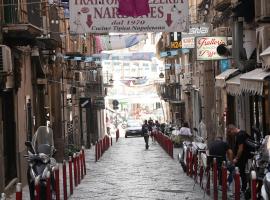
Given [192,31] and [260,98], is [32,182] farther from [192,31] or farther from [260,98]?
[192,31]

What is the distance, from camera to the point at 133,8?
17312mm

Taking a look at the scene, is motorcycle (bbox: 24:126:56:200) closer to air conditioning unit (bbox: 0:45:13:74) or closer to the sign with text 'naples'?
air conditioning unit (bbox: 0:45:13:74)

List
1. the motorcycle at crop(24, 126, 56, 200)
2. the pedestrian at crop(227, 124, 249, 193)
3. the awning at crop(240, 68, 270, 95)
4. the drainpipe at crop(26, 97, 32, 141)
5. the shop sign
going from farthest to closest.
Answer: the shop sign
the drainpipe at crop(26, 97, 32, 141)
the awning at crop(240, 68, 270, 95)
the pedestrian at crop(227, 124, 249, 193)
the motorcycle at crop(24, 126, 56, 200)

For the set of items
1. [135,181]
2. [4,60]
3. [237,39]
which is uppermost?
[237,39]

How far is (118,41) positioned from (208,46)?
11326 mm

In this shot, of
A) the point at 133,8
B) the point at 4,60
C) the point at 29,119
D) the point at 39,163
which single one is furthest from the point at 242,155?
the point at 29,119

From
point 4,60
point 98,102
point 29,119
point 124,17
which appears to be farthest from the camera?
point 98,102

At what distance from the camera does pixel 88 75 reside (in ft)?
166

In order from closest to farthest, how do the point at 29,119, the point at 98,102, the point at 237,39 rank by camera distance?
the point at 29,119, the point at 237,39, the point at 98,102

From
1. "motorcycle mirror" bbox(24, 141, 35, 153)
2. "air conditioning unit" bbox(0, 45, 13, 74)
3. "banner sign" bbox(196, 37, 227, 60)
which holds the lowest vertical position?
"motorcycle mirror" bbox(24, 141, 35, 153)

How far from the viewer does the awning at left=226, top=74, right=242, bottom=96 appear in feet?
70.2

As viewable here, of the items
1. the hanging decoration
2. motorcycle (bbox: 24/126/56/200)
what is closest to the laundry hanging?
motorcycle (bbox: 24/126/56/200)

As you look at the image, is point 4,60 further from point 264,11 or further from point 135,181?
point 264,11

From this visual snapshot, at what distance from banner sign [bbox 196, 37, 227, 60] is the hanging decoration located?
8.38 meters
